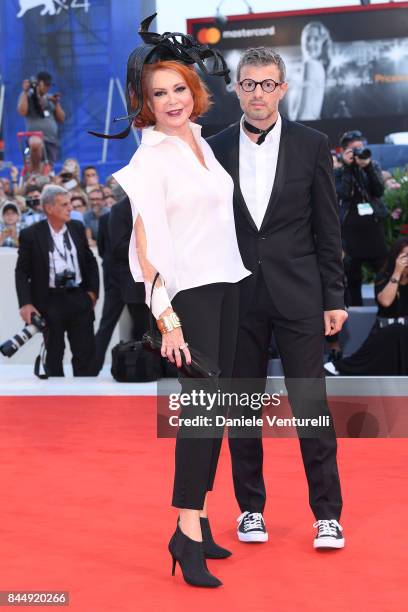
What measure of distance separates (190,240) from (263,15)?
9825 millimetres

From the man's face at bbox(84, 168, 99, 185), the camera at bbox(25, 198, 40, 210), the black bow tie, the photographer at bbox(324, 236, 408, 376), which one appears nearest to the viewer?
the black bow tie

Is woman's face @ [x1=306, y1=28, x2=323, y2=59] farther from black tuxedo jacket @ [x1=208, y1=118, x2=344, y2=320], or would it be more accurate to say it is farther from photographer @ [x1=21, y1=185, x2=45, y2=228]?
black tuxedo jacket @ [x1=208, y1=118, x2=344, y2=320]

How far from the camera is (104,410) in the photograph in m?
5.79

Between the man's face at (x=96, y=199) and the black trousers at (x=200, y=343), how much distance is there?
6.50 metres

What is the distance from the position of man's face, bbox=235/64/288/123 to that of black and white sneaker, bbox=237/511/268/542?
1.24 metres

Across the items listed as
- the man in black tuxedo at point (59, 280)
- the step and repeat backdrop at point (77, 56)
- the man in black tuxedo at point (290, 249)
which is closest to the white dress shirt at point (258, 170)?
the man in black tuxedo at point (290, 249)

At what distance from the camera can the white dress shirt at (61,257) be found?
22.6ft

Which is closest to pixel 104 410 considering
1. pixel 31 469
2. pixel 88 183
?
pixel 31 469

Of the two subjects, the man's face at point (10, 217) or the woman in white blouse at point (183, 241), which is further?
the man's face at point (10, 217)

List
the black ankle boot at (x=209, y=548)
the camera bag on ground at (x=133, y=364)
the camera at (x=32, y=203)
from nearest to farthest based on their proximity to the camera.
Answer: the black ankle boot at (x=209, y=548) → the camera bag on ground at (x=133, y=364) → the camera at (x=32, y=203)

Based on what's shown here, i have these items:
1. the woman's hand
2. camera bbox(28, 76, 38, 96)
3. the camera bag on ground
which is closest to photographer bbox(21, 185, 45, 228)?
camera bbox(28, 76, 38, 96)

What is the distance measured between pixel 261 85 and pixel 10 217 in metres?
6.40

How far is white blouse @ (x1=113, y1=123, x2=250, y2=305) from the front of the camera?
2824mm

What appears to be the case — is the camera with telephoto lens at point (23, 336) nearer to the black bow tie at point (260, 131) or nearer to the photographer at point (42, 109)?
the photographer at point (42, 109)
